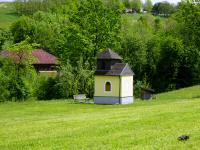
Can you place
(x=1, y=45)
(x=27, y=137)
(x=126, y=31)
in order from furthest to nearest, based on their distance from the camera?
(x=1, y=45) < (x=126, y=31) < (x=27, y=137)

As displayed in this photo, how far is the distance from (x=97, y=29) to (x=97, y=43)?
202 cm

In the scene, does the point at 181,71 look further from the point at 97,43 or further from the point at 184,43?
the point at 97,43

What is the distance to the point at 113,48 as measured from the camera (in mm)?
71312

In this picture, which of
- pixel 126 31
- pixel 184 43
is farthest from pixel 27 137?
pixel 126 31

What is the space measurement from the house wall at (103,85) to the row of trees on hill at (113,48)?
11.1 m

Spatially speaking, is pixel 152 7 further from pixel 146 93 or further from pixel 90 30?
pixel 146 93

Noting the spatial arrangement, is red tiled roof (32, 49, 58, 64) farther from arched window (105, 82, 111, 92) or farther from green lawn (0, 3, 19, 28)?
green lawn (0, 3, 19, 28)

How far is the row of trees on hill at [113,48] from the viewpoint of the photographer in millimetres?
60000

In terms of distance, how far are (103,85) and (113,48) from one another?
21.5 metres

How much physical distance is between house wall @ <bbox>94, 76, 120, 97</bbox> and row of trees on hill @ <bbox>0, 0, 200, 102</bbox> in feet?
36.5

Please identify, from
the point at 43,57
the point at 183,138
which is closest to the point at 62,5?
the point at 43,57

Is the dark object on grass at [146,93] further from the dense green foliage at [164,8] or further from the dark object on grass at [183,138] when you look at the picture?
the dense green foliage at [164,8]

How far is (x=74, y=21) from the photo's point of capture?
232 feet

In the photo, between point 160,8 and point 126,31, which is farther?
point 160,8
